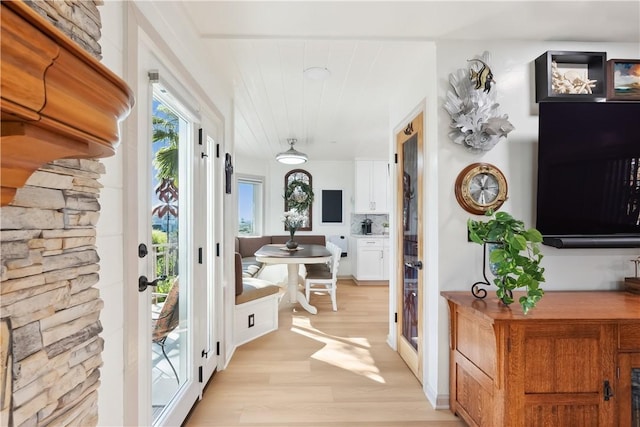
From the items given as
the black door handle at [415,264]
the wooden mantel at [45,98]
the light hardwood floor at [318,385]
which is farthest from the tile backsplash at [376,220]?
the wooden mantel at [45,98]

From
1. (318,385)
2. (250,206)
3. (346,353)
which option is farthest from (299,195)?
(318,385)

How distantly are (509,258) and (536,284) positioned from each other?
0.56 feet

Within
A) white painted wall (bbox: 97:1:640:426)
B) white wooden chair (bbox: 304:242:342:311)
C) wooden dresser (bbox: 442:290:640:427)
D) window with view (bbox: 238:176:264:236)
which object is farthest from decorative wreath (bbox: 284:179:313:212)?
wooden dresser (bbox: 442:290:640:427)

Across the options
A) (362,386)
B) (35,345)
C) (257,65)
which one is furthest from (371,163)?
(35,345)

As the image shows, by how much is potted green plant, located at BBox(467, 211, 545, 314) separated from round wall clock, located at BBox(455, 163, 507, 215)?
0.27 meters

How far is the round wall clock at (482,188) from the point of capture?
6.72 feet

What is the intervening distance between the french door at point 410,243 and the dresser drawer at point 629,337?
1091mm

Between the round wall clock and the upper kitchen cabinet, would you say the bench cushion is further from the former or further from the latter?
the upper kitchen cabinet

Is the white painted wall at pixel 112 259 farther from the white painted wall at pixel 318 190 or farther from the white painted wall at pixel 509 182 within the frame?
the white painted wall at pixel 318 190

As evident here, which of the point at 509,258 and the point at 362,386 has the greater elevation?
the point at 509,258

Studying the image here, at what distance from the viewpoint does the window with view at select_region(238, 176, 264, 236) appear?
6371mm

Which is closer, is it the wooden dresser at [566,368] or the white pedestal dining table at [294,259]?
the wooden dresser at [566,368]

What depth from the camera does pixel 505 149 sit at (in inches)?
82.4

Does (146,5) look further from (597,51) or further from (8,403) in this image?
(597,51)
